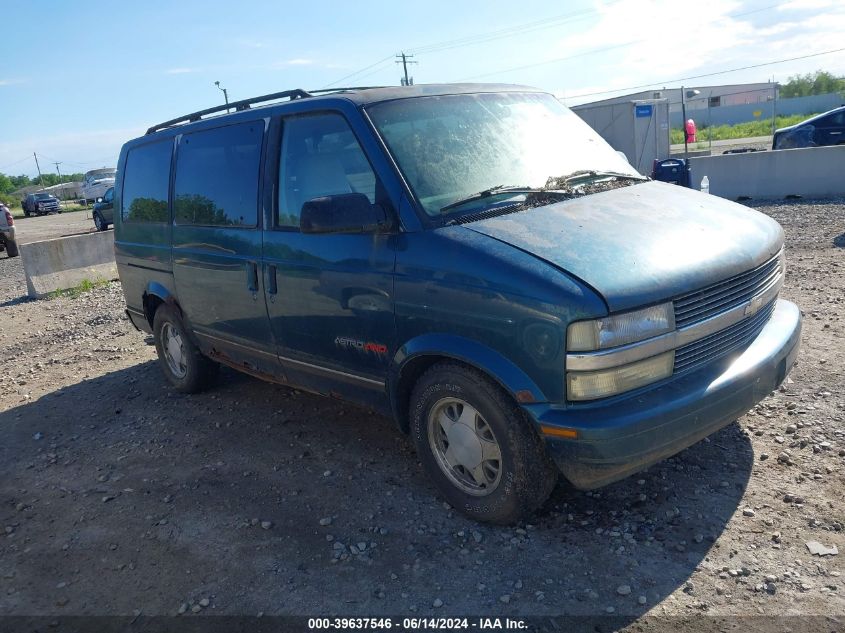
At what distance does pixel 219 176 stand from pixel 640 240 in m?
2.96

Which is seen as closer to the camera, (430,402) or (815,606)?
(815,606)

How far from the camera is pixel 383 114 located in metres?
3.90

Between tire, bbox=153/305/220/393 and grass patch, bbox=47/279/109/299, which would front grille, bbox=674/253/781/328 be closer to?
tire, bbox=153/305/220/393

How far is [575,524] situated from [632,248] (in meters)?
1.37

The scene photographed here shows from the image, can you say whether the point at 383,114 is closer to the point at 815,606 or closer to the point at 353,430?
the point at 353,430

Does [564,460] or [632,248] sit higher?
[632,248]

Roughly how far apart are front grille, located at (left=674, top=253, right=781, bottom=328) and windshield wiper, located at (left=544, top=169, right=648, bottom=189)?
1032 mm

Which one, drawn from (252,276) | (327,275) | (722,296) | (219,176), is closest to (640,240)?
(722,296)

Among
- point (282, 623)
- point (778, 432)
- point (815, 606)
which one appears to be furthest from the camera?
point (778, 432)

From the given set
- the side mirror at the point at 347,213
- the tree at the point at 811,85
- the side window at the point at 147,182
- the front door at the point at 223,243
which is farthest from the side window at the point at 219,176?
the tree at the point at 811,85

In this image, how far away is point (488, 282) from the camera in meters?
3.17

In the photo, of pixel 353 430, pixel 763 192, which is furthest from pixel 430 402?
pixel 763 192

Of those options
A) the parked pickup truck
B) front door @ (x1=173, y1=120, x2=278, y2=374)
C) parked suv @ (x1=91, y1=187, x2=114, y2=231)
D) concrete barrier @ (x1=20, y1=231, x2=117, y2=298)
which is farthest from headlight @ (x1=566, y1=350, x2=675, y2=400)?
the parked pickup truck

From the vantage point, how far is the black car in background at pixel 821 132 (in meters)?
17.6
